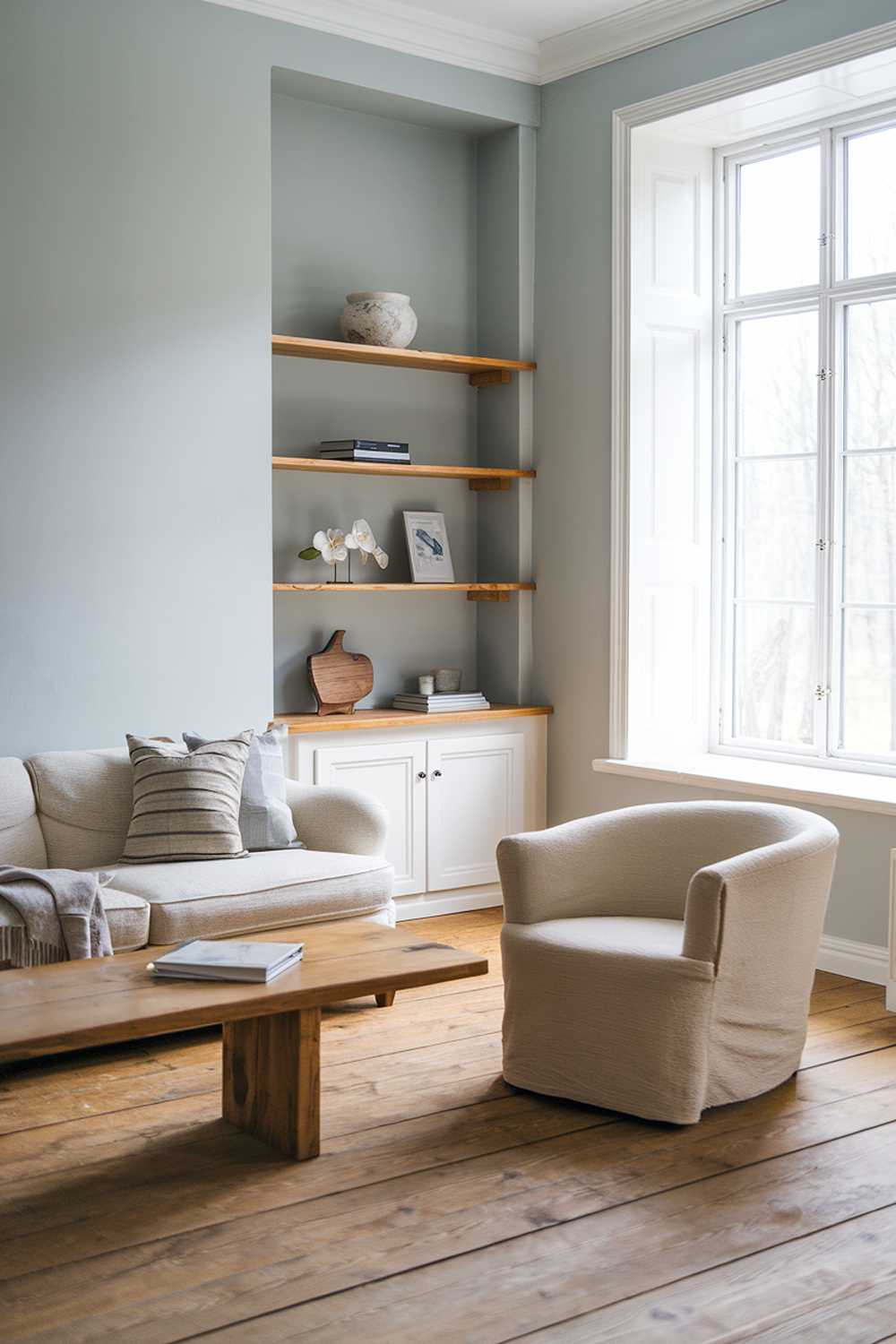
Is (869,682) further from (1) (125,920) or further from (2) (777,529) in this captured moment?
(1) (125,920)

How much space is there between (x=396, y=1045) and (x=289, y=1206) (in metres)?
1.01

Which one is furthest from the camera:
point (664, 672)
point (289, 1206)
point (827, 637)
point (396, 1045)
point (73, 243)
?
point (664, 672)

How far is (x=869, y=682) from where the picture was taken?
4.77 meters

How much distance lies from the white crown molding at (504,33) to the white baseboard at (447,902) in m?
3.07

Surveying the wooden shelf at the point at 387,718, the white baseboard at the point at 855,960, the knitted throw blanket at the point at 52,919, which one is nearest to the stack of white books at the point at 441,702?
the wooden shelf at the point at 387,718

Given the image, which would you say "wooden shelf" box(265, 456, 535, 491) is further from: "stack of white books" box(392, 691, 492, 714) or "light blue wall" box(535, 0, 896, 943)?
"stack of white books" box(392, 691, 492, 714)

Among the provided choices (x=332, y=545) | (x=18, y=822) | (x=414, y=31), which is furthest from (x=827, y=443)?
(x=18, y=822)

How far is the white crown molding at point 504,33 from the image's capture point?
469 cm

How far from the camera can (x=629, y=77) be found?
5.01 metres

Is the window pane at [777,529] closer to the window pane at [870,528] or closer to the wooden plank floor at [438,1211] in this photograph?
the window pane at [870,528]

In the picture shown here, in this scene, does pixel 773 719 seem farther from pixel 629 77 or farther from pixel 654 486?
pixel 629 77

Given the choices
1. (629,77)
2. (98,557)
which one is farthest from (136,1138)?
(629,77)

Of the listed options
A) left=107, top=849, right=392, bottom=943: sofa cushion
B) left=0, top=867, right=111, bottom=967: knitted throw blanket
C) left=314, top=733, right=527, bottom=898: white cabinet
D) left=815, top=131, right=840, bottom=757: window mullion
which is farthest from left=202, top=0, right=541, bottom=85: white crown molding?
left=0, top=867, right=111, bottom=967: knitted throw blanket

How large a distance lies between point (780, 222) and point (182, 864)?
3118 millimetres
